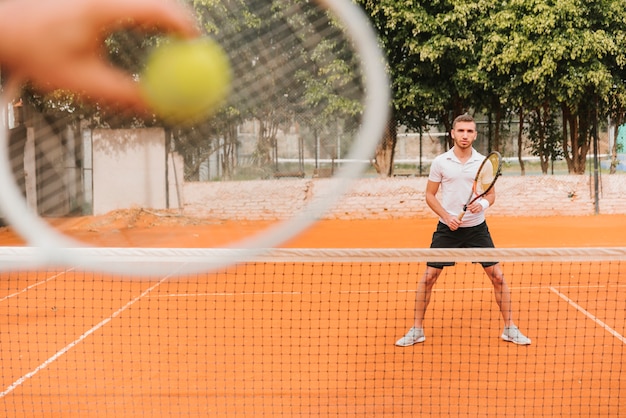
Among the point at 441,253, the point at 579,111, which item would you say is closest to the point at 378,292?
the point at 441,253

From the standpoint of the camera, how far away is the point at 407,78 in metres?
14.8

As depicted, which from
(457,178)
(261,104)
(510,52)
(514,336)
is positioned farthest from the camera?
(510,52)

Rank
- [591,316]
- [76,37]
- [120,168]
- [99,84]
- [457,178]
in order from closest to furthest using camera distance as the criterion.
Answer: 1. [76,37]
2. [99,84]
3. [120,168]
4. [457,178]
5. [591,316]

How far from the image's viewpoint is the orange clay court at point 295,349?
11.2 ft

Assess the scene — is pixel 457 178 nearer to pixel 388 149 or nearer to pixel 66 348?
pixel 66 348

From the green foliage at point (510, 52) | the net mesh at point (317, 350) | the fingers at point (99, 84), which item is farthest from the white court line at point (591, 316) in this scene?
the green foliage at point (510, 52)

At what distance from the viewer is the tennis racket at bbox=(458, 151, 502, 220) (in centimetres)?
417

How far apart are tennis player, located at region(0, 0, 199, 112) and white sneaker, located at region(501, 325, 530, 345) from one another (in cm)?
322

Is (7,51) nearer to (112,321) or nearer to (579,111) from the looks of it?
(112,321)

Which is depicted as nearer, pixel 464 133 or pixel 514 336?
pixel 464 133

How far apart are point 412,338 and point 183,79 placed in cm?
302

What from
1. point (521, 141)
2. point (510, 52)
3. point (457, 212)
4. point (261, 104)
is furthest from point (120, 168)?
point (521, 141)

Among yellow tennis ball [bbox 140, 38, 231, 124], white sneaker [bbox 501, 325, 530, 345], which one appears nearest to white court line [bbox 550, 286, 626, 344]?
white sneaker [bbox 501, 325, 530, 345]

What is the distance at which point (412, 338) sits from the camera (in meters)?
4.39
